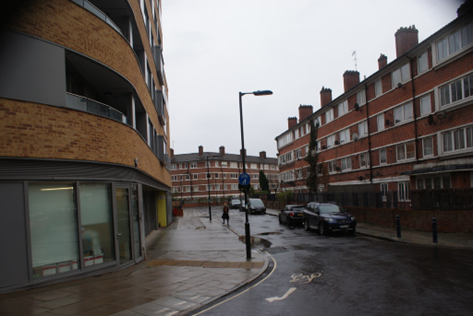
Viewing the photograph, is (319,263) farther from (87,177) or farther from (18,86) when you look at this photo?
(18,86)

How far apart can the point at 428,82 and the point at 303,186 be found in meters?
26.2

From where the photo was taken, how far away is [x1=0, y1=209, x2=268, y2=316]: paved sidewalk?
21.1 ft

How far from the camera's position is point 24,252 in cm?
762

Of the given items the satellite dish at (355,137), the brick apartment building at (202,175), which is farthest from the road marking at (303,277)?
the brick apartment building at (202,175)

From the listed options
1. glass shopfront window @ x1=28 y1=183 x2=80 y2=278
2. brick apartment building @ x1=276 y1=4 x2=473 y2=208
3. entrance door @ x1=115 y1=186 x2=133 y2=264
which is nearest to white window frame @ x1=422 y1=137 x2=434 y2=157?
brick apartment building @ x1=276 y1=4 x2=473 y2=208

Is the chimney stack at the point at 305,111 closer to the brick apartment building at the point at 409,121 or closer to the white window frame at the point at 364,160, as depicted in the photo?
the brick apartment building at the point at 409,121

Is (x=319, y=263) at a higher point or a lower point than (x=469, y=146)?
lower

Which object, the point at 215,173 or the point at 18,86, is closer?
the point at 18,86

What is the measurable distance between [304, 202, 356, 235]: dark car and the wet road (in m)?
4.67

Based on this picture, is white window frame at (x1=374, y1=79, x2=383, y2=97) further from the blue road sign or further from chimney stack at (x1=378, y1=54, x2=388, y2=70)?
the blue road sign

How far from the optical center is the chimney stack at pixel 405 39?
25.7m

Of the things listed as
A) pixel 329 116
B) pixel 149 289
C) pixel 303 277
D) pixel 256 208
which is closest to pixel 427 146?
pixel 329 116

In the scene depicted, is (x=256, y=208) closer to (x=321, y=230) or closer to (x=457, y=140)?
(x=321, y=230)

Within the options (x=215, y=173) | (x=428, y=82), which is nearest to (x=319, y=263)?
(x=428, y=82)
